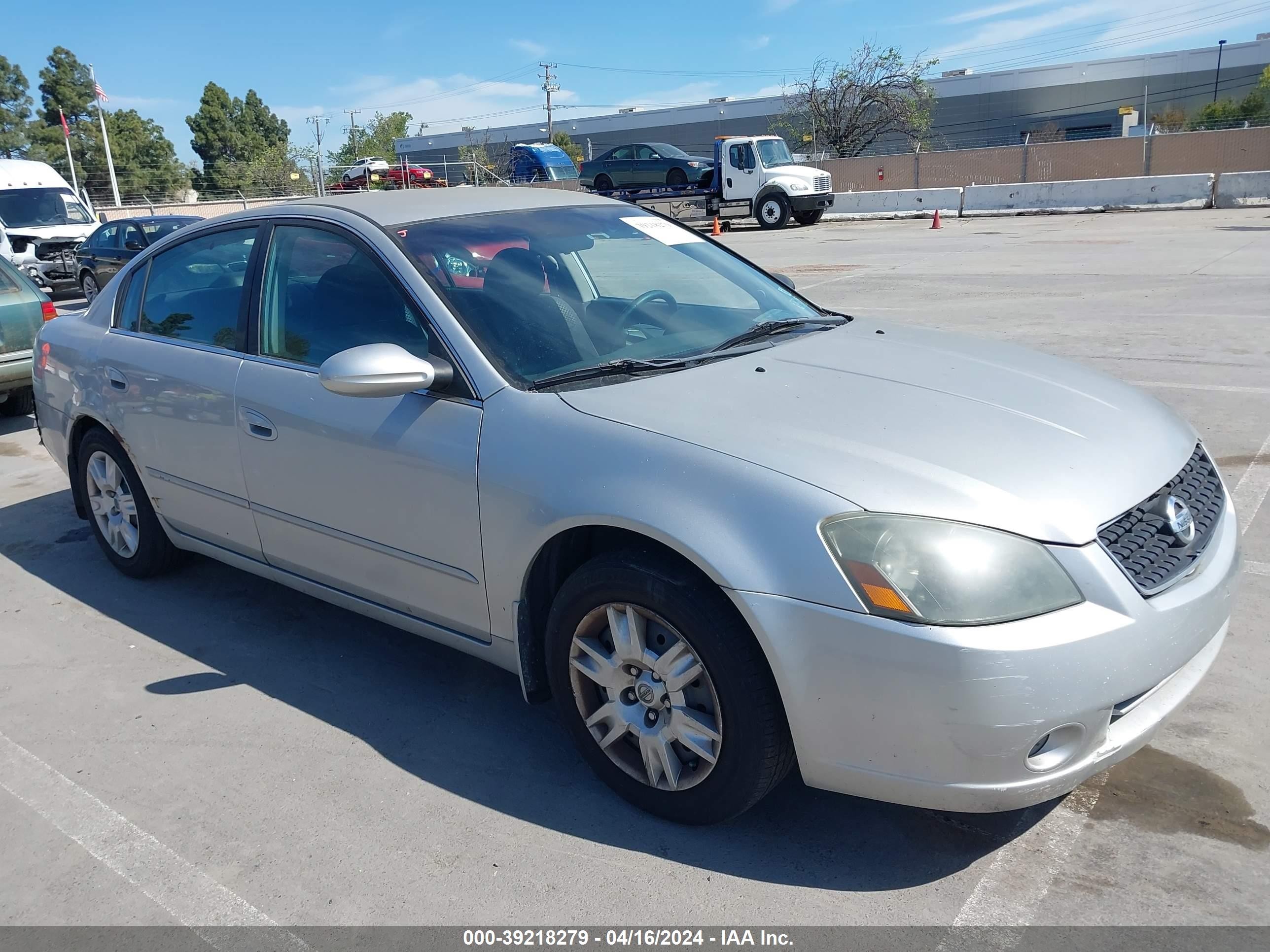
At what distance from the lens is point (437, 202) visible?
12.7 ft

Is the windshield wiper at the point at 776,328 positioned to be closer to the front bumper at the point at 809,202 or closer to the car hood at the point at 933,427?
the car hood at the point at 933,427

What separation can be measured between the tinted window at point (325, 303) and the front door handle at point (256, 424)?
0.23m

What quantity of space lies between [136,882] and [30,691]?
1483 mm

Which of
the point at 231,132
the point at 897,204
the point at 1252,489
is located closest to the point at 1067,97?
the point at 897,204

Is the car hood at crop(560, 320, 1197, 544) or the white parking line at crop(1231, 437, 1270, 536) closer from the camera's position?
the car hood at crop(560, 320, 1197, 544)

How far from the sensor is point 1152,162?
30.5 m

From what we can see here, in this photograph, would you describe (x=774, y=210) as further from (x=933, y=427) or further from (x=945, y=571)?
(x=945, y=571)

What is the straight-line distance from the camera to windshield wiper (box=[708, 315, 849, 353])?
348cm

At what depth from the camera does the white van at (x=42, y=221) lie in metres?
18.5

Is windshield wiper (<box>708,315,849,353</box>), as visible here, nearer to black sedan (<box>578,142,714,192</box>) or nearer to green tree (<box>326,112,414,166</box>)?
black sedan (<box>578,142,714,192</box>)

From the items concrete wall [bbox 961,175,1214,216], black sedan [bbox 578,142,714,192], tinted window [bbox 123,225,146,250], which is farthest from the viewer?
black sedan [bbox 578,142,714,192]

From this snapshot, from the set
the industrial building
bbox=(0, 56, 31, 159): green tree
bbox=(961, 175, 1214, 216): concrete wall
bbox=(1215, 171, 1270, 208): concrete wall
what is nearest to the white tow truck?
bbox=(961, 175, 1214, 216): concrete wall

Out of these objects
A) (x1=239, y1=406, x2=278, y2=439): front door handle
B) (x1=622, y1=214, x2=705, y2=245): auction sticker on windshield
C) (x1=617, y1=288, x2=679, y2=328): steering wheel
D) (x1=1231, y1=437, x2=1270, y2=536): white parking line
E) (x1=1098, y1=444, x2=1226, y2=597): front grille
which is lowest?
(x1=1231, y1=437, x2=1270, y2=536): white parking line

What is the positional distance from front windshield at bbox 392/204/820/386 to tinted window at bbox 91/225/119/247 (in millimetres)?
15950
